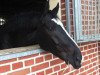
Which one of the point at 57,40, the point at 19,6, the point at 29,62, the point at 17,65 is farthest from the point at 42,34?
the point at 19,6

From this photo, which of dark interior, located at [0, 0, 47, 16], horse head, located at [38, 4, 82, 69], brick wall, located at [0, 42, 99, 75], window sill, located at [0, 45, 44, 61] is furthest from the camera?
dark interior, located at [0, 0, 47, 16]

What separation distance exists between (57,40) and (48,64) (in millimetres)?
427

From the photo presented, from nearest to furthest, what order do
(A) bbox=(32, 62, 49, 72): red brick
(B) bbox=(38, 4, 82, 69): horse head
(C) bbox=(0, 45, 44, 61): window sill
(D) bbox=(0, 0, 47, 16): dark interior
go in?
(C) bbox=(0, 45, 44, 61): window sill < (B) bbox=(38, 4, 82, 69): horse head < (A) bbox=(32, 62, 49, 72): red brick < (D) bbox=(0, 0, 47, 16): dark interior

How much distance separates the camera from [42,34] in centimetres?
310

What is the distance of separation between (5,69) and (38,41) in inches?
24.9

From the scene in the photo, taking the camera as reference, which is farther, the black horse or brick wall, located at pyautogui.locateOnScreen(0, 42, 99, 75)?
the black horse

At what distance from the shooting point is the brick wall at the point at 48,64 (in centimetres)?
276

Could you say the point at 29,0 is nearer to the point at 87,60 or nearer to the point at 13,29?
the point at 13,29

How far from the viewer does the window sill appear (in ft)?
8.55

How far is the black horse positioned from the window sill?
0.33 feet

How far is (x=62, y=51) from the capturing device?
9.82 ft

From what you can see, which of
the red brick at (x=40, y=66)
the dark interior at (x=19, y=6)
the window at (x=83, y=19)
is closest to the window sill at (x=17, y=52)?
the red brick at (x=40, y=66)

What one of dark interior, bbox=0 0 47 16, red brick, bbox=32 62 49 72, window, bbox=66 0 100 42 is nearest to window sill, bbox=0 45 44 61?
red brick, bbox=32 62 49 72

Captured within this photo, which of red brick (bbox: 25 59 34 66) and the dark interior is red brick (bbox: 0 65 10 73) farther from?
the dark interior
